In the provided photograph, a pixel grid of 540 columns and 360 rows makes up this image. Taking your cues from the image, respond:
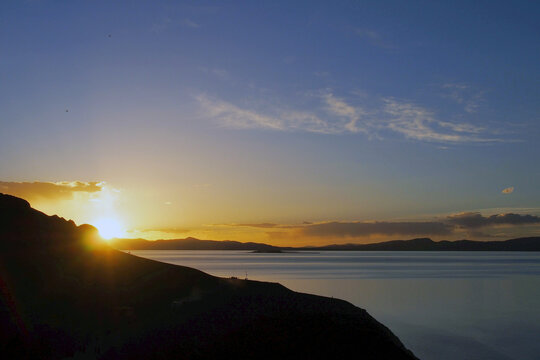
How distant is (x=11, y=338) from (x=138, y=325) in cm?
698

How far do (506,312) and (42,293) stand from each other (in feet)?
154

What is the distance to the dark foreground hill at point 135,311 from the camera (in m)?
24.7

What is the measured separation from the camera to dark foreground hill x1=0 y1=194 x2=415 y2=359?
24656 mm

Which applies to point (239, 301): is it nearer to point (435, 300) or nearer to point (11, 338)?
point (11, 338)

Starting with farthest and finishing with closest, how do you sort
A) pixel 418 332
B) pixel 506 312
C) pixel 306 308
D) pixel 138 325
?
pixel 506 312 → pixel 418 332 → pixel 306 308 → pixel 138 325

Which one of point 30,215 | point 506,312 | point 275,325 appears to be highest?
point 30,215

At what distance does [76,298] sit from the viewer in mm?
33375

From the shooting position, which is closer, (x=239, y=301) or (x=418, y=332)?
(x=239, y=301)

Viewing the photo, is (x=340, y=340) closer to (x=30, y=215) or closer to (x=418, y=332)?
(x=418, y=332)

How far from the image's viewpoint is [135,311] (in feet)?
108

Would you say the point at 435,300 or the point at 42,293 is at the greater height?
the point at 42,293

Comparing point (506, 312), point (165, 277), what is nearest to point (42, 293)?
point (165, 277)

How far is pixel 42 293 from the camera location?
105 feet

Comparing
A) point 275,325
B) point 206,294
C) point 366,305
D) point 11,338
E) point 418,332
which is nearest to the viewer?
point 11,338
